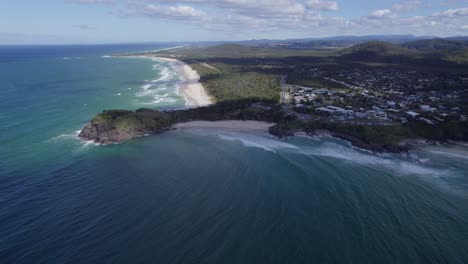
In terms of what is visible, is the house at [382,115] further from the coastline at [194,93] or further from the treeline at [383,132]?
the coastline at [194,93]

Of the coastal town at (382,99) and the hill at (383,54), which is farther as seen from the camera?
the hill at (383,54)

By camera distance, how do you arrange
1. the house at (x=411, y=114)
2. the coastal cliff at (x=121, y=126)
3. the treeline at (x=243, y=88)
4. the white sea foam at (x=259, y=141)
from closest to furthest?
the white sea foam at (x=259, y=141)
the coastal cliff at (x=121, y=126)
the house at (x=411, y=114)
the treeline at (x=243, y=88)

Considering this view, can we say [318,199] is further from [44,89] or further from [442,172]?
[44,89]

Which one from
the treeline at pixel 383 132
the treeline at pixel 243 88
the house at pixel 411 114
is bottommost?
the treeline at pixel 383 132

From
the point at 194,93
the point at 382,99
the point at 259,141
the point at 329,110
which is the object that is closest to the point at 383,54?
the point at 382,99

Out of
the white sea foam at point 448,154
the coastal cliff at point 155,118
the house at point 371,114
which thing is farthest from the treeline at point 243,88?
the white sea foam at point 448,154

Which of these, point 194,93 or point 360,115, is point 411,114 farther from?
point 194,93

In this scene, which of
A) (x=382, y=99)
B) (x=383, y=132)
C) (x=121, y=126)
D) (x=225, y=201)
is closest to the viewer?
(x=225, y=201)
